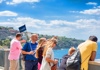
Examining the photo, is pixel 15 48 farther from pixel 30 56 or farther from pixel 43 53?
pixel 43 53

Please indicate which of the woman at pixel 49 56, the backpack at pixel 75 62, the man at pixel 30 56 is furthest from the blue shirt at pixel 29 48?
the backpack at pixel 75 62

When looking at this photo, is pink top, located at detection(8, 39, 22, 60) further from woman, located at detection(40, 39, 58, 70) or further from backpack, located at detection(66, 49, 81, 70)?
backpack, located at detection(66, 49, 81, 70)

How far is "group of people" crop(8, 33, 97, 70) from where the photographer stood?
16.8 ft

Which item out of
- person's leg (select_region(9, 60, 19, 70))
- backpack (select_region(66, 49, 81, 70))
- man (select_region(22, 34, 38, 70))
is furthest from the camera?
person's leg (select_region(9, 60, 19, 70))

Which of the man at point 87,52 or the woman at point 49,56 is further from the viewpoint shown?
the woman at point 49,56

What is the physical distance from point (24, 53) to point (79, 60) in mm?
2247

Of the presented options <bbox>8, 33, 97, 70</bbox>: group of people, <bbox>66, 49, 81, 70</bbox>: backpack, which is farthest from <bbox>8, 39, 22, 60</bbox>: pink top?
<bbox>66, 49, 81, 70</bbox>: backpack

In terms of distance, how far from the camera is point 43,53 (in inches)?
225

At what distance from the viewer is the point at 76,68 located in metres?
5.09

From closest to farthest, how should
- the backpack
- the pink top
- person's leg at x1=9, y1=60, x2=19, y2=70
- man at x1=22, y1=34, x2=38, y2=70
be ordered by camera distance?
1. the backpack
2. man at x1=22, y1=34, x2=38, y2=70
3. the pink top
4. person's leg at x1=9, y1=60, x2=19, y2=70

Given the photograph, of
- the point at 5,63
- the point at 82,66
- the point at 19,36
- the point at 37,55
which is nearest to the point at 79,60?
the point at 82,66

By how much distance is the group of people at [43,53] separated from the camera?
513 cm

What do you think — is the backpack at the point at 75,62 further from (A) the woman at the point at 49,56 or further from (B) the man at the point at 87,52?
(A) the woman at the point at 49,56

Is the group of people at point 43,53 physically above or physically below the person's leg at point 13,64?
above
